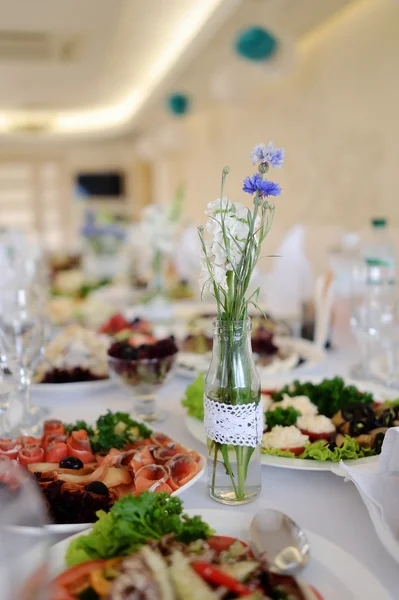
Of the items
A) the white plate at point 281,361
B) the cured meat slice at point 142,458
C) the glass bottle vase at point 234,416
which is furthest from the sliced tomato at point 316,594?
the white plate at point 281,361

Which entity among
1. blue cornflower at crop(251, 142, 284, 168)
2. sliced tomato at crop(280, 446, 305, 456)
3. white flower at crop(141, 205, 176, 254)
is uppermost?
blue cornflower at crop(251, 142, 284, 168)

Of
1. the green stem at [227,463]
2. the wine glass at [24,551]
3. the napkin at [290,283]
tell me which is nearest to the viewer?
the wine glass at [24,551]

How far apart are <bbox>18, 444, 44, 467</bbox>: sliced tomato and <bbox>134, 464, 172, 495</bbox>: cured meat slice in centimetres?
19

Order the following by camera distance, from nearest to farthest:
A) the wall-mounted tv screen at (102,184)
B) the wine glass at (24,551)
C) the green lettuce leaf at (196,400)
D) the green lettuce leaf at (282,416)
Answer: the wine glass at (24,551) → the green lettuce leaf at (282,416) → the green lettuce leaf at (196,400) → the wall-mounted tv screen at (102,184)

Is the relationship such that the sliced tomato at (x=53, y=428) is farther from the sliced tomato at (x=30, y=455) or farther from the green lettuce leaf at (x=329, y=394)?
the green lettuce leaf at (x=329, y=394)

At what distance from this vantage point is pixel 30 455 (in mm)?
933

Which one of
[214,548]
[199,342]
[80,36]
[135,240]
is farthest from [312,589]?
[80,36]

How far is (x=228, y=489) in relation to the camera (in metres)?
0.85

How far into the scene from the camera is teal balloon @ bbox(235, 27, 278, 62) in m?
3.02

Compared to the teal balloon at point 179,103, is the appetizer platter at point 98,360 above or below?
below

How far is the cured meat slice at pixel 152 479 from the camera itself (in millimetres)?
820

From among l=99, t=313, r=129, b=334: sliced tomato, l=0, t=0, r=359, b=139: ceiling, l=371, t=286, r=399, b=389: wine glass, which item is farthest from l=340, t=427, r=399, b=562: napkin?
l=0, t=0, r=359, b=139: ceiling

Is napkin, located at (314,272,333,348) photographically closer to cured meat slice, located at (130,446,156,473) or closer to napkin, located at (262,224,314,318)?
napkin, located at (262,224,314,318)

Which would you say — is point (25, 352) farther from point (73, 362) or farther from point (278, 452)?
point (278, 452)
